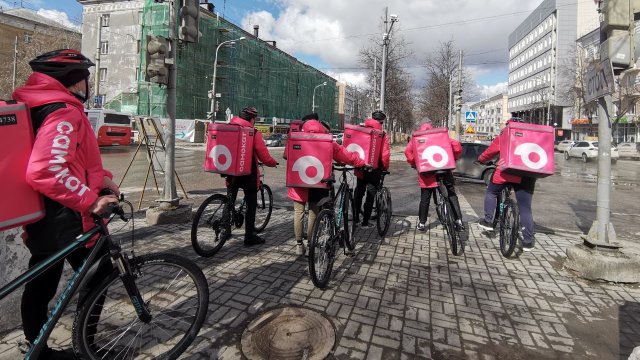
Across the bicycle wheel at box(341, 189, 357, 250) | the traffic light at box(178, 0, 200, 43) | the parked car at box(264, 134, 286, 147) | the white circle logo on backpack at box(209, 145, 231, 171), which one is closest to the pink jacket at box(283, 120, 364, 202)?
the bicycle wheel at box(341, 189, 357, 250)

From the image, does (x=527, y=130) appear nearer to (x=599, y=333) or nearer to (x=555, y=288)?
(x=555, y=288)

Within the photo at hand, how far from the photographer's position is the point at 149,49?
6.21 m

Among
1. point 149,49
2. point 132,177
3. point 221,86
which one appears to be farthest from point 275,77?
point 149,49

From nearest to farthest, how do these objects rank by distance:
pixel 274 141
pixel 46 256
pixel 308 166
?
1. pixel 46 256
2. pixel 308 166
3. pixel 274 141

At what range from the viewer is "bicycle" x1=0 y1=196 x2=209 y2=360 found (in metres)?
2.31

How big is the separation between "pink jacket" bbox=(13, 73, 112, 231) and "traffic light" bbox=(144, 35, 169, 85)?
4204 millimetres

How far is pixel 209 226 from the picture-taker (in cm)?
470

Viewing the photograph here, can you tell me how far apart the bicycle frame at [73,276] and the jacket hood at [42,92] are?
0.74 metres

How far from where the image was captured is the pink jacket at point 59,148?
2.10m

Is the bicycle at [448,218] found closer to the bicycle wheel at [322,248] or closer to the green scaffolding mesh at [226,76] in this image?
the bicycle wheel at [322,248]

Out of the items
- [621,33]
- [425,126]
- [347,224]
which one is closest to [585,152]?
[425,126]

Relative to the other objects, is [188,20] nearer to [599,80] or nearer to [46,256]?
[46,256]

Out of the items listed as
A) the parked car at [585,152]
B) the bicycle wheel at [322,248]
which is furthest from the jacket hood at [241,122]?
the parked car at [585,152]

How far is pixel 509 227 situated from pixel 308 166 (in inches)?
114
